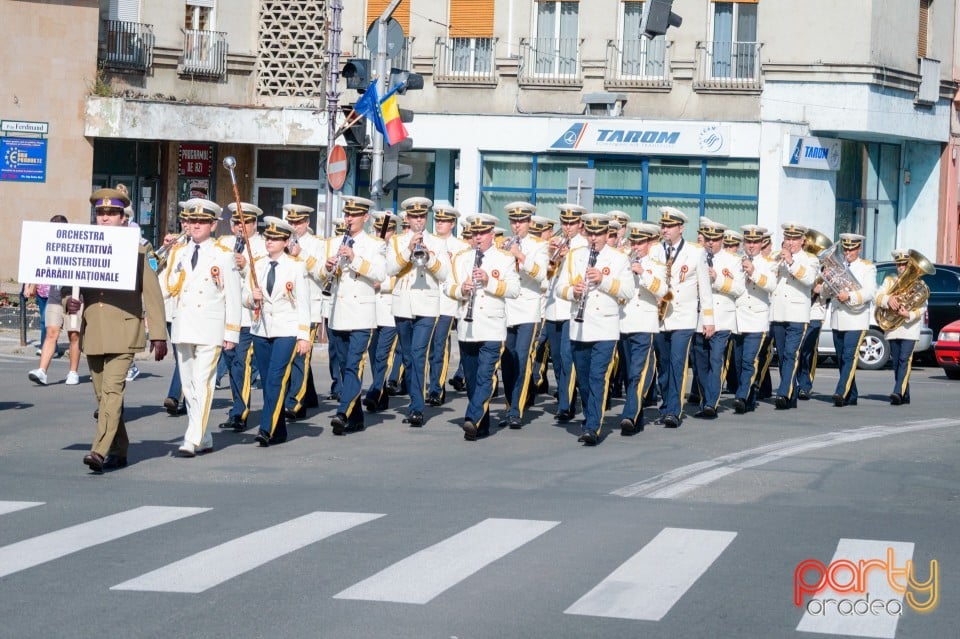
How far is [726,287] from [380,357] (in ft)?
12.0


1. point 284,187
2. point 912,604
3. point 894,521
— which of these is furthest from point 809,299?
point 284,187

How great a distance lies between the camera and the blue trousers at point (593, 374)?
575 inches

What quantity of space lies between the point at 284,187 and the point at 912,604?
30433 millimetres

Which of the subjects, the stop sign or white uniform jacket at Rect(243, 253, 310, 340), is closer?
white uniform jacket at Rect(243, 253, 310, 340)

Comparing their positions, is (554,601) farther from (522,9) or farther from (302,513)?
(522,9)

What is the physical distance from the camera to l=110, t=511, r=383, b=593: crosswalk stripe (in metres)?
8.33

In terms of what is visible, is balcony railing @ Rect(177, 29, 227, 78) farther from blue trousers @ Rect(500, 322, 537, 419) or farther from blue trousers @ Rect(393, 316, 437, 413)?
blue trousers @ Rect(500, 322, 537, 419)

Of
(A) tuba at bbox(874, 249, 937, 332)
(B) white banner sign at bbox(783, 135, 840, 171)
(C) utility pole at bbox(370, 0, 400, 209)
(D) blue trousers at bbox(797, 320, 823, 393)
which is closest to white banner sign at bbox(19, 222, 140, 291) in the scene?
(D) blue trousers at bbox(797, 320, 823, 393)

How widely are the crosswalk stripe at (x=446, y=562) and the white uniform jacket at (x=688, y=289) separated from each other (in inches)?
251

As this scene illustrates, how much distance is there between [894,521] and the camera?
10.7m

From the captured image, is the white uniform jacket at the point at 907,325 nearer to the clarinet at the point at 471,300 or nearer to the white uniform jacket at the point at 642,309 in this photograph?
the white uniform jacket at the point at 642,309

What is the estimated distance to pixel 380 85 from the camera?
2488 centimetres

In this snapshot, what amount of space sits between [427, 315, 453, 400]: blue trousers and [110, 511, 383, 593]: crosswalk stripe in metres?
7.05

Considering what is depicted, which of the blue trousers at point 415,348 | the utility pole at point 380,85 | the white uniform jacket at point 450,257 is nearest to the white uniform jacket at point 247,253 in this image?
the blue trousers at point 415,348
